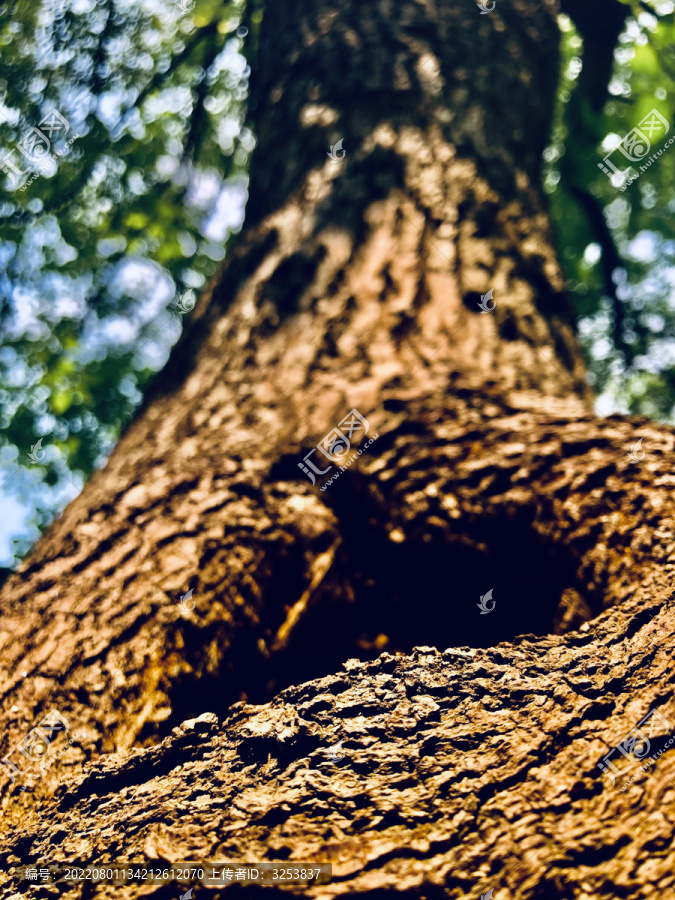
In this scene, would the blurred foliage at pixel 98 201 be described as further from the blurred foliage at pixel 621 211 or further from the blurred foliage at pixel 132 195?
the blurred foliage at pixel 621 211

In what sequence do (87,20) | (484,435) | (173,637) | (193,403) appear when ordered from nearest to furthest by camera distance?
1. (173,637)
2. (484,435)
3. (193,403)
4. (87,20)

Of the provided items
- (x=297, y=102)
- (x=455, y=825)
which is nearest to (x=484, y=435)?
(x=455, y=825)

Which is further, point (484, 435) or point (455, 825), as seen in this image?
point (484, 435)

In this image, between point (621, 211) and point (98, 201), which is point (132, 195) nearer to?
point (98, 201)

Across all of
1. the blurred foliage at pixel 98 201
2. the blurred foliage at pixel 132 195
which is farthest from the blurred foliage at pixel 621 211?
the blurred foliage at pixel 98 201

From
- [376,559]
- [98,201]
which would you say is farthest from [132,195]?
[376,559]

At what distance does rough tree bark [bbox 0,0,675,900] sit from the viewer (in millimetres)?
838

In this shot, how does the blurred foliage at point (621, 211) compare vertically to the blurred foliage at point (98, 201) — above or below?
below

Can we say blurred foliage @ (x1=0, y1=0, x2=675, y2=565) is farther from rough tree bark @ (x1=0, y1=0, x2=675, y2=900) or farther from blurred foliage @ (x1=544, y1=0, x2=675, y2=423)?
rough tree bark @ (x1=0, y1=0, x2=675, y2=900)

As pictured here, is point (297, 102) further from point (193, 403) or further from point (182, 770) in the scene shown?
point (182, 770)

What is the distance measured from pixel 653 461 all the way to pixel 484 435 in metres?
0.42

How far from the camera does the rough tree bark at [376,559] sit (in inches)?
33.0

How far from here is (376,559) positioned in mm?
1534

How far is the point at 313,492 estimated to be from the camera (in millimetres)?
1615
